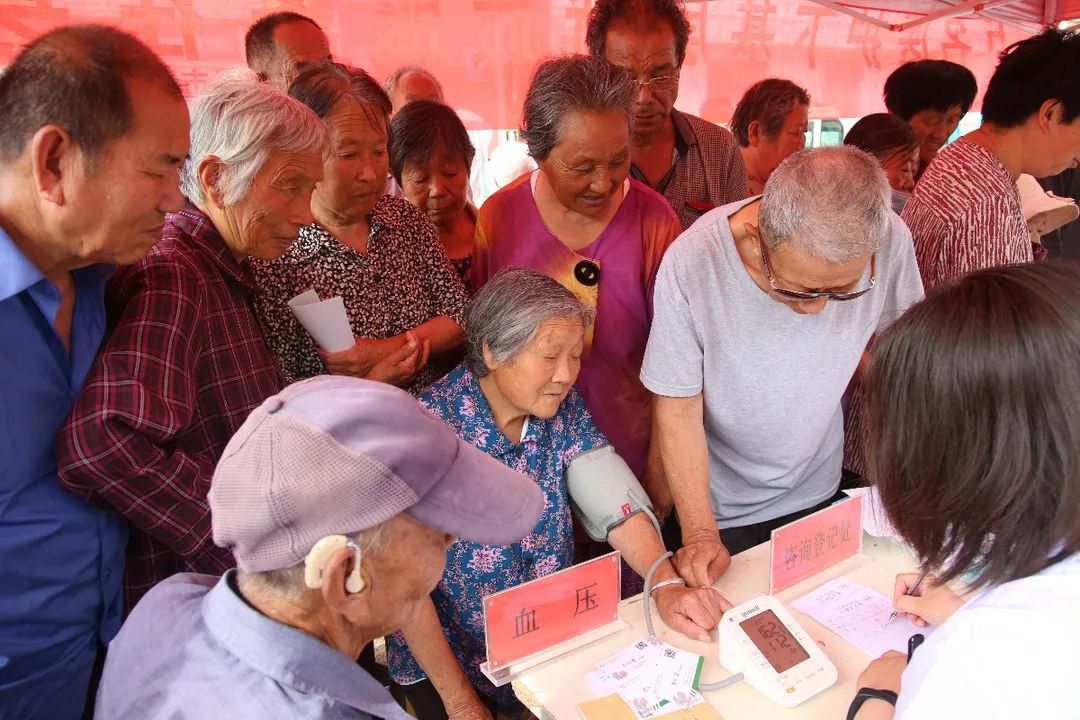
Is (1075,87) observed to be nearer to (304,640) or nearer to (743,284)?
(743,284)

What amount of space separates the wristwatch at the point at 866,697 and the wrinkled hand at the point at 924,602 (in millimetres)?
352

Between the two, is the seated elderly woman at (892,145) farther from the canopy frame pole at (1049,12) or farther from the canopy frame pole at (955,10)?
the canopy frame pole at (1049,12)

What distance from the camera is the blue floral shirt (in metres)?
1.72

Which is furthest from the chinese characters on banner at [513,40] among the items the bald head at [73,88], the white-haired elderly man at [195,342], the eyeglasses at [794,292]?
the eyeglasses at [794,292]

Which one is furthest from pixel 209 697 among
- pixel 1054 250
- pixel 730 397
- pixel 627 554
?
pixel 1054 250

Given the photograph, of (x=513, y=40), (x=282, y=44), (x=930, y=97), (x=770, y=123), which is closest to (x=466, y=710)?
(x=282, y=44)

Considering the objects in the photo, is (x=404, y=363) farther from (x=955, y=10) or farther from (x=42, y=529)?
(x=955, y=10)

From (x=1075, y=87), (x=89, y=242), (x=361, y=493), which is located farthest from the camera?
(x=1075, y=87)

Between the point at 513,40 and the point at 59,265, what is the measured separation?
2.96 m

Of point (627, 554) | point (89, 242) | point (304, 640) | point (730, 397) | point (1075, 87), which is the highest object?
point (1075, 87)

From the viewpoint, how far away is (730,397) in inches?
71.9

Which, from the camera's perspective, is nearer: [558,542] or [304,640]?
[304,640]

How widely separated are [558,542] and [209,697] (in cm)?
103

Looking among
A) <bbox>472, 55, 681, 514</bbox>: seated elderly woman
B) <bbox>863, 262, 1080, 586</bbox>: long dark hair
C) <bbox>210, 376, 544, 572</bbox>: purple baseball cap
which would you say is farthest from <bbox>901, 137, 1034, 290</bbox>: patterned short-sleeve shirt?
<bbox>210, 376, 544, 572</bbox>: purple baseball cap
